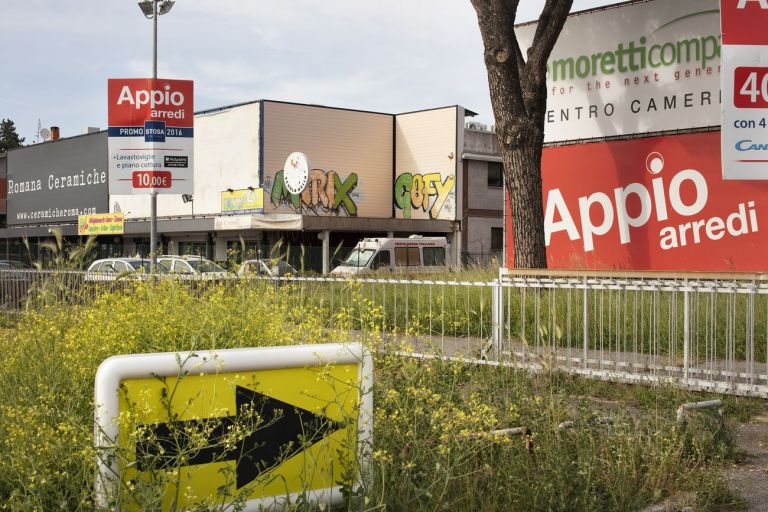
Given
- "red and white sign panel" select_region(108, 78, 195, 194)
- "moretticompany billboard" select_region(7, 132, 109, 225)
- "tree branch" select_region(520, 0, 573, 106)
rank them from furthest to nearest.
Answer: "moretticompany billboard" select_region(7, 132, 109, 225)
"red and white sign panel" select_region(108, 78, 195, 194)
"tree branch" select_region(520, 0, 573, 106)

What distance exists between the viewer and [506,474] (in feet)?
18.4

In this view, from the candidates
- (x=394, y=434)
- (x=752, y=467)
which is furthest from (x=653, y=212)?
(x=394, y=434)

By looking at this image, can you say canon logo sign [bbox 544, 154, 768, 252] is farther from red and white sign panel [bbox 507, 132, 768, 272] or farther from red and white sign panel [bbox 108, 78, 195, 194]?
red and white sign panel [bbox 108, 78, 195, 194]

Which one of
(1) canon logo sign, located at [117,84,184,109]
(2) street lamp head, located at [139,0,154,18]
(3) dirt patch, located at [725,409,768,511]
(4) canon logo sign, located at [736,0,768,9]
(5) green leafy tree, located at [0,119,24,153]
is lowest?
(3) dirt patch, located at [725,409,768,511]

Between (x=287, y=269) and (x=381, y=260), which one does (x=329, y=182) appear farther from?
(x=287, y=269)

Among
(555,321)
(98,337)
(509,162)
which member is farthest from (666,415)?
(509,162)

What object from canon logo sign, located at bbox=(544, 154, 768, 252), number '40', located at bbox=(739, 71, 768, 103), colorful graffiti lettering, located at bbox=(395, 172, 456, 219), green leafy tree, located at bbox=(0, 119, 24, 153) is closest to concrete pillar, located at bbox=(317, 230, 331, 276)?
colorful graffiti lettering, located at bbox=(395, 172, 456, 219)

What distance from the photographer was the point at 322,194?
42781 mm

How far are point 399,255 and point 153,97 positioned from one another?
48.6 feet

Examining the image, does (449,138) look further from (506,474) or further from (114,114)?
(506,474)

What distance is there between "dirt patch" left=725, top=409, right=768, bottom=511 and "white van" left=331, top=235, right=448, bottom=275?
2116 cm

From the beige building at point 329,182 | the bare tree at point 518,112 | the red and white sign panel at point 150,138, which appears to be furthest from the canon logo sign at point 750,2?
the beige building at point 329,182

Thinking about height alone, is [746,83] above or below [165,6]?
below

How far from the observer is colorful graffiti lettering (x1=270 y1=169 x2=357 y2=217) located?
40938 millimetres
